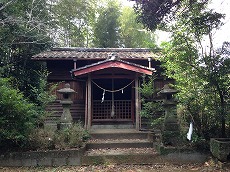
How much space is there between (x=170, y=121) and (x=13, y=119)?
4.69 meters

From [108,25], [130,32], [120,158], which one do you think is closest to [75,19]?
[108,25]

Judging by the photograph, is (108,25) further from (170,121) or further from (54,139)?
(54,139)

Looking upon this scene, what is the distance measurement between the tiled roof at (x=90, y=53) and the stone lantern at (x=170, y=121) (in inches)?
172

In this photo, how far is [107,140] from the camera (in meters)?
7.86

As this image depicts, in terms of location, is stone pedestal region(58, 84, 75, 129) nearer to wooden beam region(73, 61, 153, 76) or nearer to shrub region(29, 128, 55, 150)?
shrub region(29, 128, 55, 150)

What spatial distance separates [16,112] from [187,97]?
4900 millimetres

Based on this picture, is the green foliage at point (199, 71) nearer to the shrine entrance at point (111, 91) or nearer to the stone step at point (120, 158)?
the stone step at point (120, 158)

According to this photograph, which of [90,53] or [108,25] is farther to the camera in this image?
[108,25]

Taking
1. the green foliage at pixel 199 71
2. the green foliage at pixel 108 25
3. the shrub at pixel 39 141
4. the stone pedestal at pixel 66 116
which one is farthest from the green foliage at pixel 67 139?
the green foliage at pixel 108 25

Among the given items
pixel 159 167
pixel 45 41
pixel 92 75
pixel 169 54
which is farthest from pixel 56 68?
pixel 159 167

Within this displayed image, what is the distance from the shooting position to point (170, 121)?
22.0 ft

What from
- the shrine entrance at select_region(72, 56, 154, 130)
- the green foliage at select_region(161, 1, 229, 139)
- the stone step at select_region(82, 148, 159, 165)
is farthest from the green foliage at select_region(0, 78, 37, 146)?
the green foliage at select_region(161, 1, 229, 139)

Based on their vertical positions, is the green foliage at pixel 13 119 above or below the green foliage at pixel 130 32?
below

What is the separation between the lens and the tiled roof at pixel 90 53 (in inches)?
428
